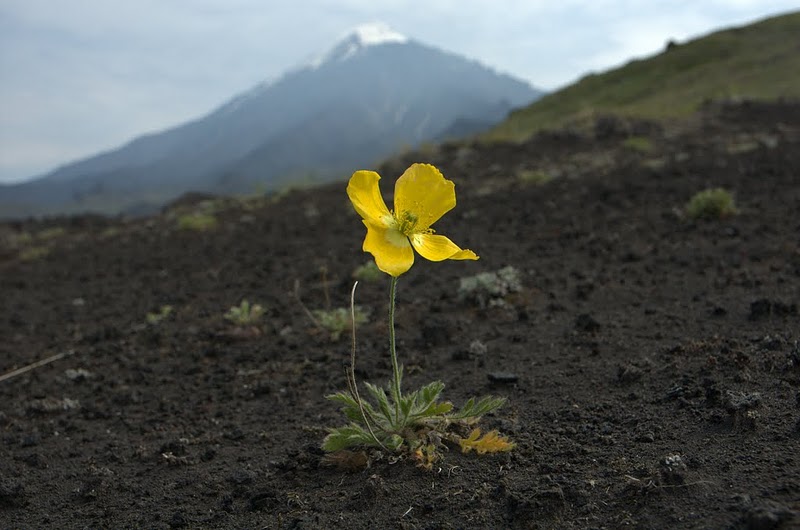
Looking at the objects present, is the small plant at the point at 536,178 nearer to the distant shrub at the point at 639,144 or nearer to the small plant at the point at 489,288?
the distant shrub at the point at 639,144

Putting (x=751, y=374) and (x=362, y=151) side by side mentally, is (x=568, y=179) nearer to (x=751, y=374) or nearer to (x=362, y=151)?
(x=751, y=374)

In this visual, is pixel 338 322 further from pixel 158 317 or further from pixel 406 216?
pixel 406 216

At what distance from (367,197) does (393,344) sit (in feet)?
1.65

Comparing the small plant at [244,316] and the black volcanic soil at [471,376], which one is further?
the small plant at [244,316]

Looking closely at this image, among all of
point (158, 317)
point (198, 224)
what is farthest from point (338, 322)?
point (198, 224)

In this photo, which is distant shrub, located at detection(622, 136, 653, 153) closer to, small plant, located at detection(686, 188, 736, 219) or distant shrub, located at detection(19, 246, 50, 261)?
small plant, located at detection(686, 188, 736, 219)

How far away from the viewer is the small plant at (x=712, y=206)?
5477 mm

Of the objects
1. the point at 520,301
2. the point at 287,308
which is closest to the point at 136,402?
the point at 287,308

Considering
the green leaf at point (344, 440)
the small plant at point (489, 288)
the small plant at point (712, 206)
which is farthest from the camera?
the small plant at point (712, 206)

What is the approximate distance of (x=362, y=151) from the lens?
134m

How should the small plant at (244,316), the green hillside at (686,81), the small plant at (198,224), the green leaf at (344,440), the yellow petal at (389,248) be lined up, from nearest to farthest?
the yellow petal at (389,248) → the green leaf at (344,440) → the small plant at (244,316) → the small plant at (198,224) → the green hillside at (686,81)

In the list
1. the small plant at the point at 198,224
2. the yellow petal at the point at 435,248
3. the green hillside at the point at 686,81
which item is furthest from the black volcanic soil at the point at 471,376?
the green hillside at the point at 686,81

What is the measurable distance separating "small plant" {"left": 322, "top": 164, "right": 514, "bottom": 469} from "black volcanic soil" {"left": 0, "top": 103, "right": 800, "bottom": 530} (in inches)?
3.7

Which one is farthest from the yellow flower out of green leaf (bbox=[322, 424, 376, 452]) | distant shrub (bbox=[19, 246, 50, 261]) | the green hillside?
the green hillside
